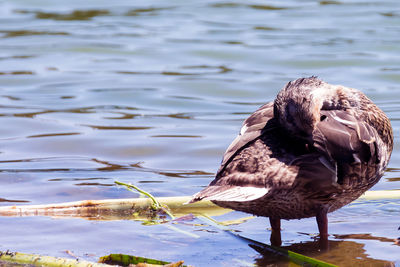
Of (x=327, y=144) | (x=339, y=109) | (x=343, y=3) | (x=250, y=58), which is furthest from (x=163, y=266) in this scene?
(x=343, y=3)

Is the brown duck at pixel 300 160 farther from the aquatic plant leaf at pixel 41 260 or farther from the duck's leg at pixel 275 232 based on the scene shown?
the aquatic plant leaf at pixel 41 260

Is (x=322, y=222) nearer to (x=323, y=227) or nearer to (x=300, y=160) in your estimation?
(x=323, y=227)

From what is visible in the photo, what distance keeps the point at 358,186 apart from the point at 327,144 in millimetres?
518

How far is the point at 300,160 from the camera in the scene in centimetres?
453

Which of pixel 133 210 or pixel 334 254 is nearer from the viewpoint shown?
pixel 334 254

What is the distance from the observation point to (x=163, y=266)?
396 cm

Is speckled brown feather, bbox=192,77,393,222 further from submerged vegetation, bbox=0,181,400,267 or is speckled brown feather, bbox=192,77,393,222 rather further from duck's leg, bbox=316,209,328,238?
submerged vegetation, bbox=0,181,400,267

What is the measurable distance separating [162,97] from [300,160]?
537cm

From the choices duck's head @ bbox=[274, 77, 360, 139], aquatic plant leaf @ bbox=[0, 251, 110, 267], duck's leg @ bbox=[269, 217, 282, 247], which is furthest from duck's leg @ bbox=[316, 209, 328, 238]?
aquatic plant leaf @ bbox=[0, 251, 110, 267]

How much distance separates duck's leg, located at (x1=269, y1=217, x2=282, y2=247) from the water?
0.17 feet

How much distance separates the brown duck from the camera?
4.43 metres

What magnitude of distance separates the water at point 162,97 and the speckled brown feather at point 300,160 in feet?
1.13

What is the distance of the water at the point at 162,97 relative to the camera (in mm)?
4930

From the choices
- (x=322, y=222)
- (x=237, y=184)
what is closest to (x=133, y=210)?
(x=237, y=184)
